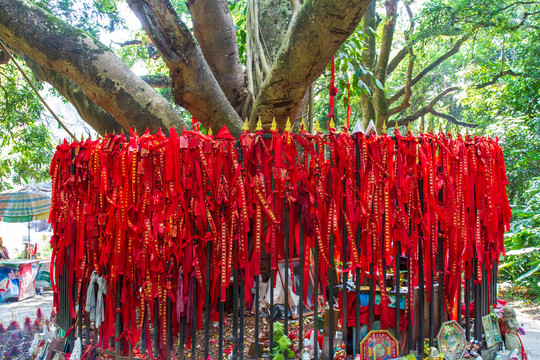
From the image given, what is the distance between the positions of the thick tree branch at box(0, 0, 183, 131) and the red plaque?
9.71ft

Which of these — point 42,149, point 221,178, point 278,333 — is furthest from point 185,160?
point 42,149

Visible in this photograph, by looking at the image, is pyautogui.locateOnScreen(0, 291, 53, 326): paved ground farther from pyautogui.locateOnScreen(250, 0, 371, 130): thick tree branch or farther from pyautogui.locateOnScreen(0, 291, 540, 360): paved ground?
pyautogui.locateOnScreen(250, 0, 371, 130): thick tree branch

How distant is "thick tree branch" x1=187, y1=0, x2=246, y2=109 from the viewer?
5039mm

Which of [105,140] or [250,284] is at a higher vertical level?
[105,140]

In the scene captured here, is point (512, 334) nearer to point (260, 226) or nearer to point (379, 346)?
point (379, 346)

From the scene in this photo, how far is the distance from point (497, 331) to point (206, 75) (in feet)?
12.3

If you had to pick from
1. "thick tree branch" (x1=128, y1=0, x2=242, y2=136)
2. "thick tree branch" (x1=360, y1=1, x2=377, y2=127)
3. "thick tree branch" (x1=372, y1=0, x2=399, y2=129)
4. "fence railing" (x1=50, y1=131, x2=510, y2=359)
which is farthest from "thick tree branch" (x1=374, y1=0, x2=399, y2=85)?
"fence railing" (x1=50, y1=131, x2=510, y2=359)

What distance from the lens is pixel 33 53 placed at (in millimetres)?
4223

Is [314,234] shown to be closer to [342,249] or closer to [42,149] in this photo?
[342,249]

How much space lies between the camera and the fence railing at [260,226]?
3.03m

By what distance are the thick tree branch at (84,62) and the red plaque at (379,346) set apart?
2.96 metres

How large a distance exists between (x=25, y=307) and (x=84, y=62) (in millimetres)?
5989

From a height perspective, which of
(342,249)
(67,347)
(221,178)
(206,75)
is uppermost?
(206,75)

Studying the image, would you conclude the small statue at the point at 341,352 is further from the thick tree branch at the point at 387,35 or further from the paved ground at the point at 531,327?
the thick tree branch at the point at 387,35
